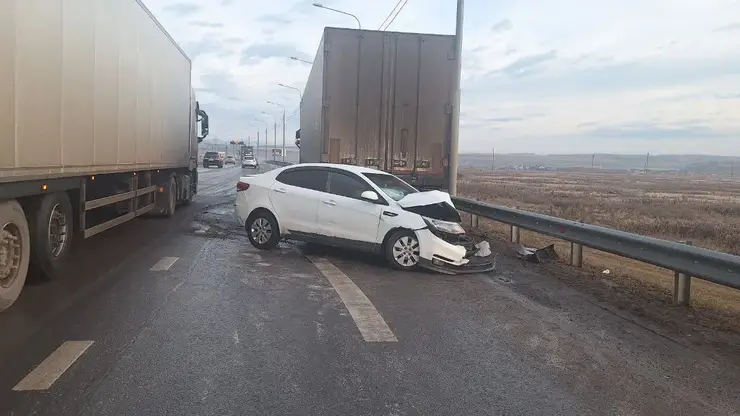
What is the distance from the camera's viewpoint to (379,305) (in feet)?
24.6

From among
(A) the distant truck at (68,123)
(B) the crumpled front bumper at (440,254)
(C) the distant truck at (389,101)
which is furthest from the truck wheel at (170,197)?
(B) the crumpled front bumper at (440,254)

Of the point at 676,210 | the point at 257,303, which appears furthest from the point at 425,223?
the point at 676,210

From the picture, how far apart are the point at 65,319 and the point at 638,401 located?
5.16 metres

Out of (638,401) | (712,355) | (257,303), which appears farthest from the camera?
(257,303)

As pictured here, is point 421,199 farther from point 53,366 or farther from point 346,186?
point 53,366

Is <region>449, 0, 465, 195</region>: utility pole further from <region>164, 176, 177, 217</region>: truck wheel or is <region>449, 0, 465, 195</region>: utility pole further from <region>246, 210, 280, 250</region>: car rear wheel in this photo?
<region>164, 176, 177, 217</region>: truck wheel

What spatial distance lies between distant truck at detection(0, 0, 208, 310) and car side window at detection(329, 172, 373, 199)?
3.40 meters

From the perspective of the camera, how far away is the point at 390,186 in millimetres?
10945

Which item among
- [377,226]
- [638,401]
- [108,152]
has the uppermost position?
[108,152]

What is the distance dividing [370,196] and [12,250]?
16.5 ft

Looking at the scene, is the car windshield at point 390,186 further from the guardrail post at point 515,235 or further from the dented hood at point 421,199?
the guardrail post at point 515,235

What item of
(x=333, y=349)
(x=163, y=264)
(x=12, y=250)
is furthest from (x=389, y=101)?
(x=333, y=349)

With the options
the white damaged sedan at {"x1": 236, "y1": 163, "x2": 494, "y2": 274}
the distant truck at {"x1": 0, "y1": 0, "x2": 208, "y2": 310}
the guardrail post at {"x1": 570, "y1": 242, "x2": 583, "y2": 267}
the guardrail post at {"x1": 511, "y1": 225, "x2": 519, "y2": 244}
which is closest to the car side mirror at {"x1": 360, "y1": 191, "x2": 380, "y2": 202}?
the white damaged sedan at {"x1": 236, "y1": 163, "x2": 494, "y2": 274}

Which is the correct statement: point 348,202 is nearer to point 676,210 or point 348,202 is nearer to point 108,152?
point 108,152
